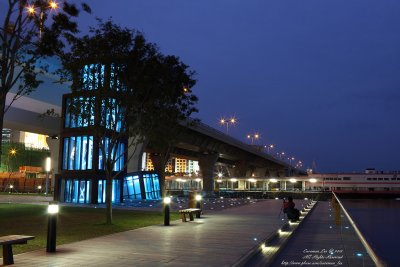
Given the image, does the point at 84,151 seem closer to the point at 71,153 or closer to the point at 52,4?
the point at 71,153

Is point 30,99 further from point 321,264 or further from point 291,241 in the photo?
point 321,264

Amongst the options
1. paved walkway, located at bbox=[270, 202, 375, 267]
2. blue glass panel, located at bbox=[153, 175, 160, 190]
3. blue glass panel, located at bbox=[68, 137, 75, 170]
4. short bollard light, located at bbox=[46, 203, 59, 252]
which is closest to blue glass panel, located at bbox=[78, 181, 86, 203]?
blue glass panel, located at bbox=[68, 137, 75, 170]

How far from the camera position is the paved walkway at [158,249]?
437 inches

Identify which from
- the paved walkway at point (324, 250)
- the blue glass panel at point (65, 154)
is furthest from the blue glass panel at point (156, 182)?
the paved walkway at point (324, 250)

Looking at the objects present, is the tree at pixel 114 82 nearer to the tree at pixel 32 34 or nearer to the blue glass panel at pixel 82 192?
the tree at pixel 32 34

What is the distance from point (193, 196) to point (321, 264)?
17181 mm

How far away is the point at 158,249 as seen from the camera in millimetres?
13258

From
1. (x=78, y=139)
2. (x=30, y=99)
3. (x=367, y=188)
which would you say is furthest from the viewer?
(x=367, y=188)

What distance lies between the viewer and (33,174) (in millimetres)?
102812

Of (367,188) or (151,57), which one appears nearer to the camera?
(151,57)

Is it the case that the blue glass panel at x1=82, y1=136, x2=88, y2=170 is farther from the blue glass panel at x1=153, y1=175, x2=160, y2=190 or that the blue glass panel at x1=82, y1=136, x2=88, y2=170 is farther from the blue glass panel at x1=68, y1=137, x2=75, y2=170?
the blue glass panel at x1=153, y1=175, x2=160, y2=190

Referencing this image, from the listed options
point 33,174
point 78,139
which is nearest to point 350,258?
point 78,139

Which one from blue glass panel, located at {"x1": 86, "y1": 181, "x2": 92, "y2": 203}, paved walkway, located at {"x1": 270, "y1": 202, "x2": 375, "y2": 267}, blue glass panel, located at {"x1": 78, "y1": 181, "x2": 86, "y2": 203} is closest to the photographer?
paved walkway, located at {"x1": 270, "y1": 202, "x2": 375, "y2": 267}

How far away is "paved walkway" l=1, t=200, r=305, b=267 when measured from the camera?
1110cm
